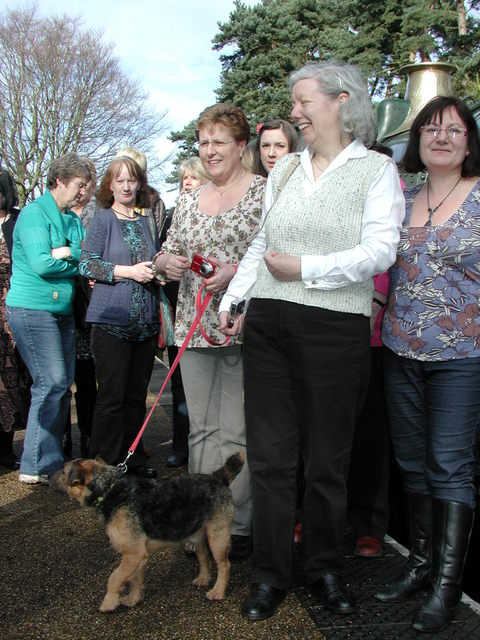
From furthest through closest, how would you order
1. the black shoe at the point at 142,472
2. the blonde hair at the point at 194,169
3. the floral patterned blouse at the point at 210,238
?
the blonde hair at the point at 194,169 < the black shoe at the point at 142,472 < the floral patterned blouse at the point at 210,238

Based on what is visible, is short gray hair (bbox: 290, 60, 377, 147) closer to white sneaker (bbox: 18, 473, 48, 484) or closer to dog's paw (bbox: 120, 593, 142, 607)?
dog's paw (bbox: 120, 593, 142, 607)

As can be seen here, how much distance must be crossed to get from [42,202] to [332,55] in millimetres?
21608


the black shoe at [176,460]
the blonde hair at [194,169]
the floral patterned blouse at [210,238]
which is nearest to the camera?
the floral patterned blouse at [210,238]

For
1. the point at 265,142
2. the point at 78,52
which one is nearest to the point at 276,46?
the point at 78,52

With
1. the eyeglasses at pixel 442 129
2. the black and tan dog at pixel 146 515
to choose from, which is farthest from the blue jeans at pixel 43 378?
the eyeglasses at pixel 442 129

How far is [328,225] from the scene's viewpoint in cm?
247

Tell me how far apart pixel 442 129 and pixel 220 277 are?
3.79 ft

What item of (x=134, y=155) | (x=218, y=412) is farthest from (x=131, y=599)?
(x=134, y=155)

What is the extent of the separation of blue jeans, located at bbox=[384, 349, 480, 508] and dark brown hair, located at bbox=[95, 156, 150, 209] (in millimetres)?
2308

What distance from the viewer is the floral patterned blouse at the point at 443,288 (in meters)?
2.52

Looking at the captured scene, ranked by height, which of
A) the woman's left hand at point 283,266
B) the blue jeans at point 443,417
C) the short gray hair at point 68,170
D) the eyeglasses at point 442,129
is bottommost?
the blue jeans at point 443,417

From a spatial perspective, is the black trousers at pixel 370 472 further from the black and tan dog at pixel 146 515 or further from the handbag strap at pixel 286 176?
the handbag strap at pixel 286 176

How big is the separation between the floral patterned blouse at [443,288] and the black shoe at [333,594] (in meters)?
0.98

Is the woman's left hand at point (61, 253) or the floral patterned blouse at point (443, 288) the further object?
Result: the woman's left hand at point (61, 253)
